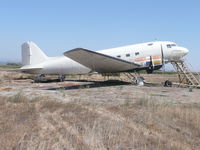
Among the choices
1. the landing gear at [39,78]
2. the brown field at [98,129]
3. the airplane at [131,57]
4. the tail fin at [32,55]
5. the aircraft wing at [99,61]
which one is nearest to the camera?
the brown field at [98,129]

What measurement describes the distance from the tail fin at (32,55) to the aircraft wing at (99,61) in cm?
860

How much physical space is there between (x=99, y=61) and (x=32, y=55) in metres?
11.9

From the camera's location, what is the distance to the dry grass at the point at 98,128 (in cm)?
483

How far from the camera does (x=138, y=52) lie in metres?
20.3

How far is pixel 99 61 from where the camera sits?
19234 millimetres

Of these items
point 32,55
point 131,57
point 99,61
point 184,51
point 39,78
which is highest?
point 32,55

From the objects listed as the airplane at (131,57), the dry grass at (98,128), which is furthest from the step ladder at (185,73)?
the dry grass at (98,128)

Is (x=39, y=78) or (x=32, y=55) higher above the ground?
(x=32, y=55)

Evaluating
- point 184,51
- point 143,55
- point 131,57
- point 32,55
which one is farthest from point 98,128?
point 32,55

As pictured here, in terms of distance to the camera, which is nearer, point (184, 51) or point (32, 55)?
point (184, 51)

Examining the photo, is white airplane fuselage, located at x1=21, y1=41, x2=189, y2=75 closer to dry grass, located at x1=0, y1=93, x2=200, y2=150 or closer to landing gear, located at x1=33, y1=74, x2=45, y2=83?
landing gear, located at x1=33, y1=74, x2=45, y2=83

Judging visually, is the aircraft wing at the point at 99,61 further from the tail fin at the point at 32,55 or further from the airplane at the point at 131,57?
the tail fin at the point at 32,55

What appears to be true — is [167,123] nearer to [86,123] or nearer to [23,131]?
[86,123]

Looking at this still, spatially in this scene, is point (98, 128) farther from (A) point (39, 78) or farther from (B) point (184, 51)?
(A) point (39, 78)
